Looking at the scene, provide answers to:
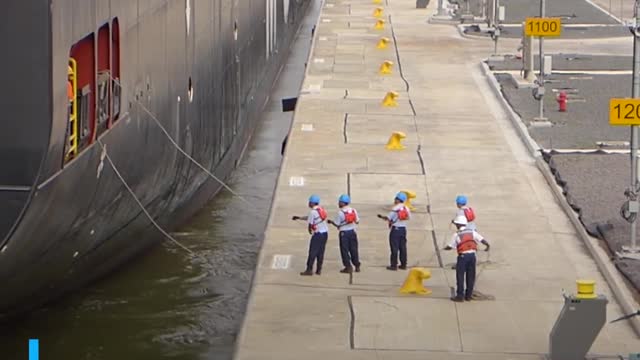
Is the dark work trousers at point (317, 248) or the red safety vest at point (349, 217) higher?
the red safety vest at point (349, 217)

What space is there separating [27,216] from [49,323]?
5728 millimetres

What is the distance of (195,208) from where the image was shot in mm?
25812

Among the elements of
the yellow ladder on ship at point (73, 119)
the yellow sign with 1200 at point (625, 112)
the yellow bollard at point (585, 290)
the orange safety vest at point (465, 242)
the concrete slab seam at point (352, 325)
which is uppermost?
the yellow ladder on ship at point (73, 119)

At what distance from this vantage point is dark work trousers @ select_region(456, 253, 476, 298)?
1894 centimetres

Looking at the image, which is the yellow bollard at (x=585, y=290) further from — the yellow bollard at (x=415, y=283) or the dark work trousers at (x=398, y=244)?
the dark work trousers at (x=398, y=244)

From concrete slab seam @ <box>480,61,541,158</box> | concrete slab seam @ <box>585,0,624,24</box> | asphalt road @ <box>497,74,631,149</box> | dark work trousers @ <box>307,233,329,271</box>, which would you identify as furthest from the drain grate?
concrete slab seam @ <box>585,0,624,24</box>

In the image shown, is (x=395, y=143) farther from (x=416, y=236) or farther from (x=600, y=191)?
(x=416, y=236)

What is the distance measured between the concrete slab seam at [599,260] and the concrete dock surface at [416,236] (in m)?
0.12

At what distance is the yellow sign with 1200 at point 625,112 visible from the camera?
21.6m

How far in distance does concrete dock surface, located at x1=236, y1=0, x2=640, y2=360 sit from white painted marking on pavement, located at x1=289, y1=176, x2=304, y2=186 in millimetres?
19

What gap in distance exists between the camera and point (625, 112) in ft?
71.0

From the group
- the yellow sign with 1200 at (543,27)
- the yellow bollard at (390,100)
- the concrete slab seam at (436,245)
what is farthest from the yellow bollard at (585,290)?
the yellow bollard at (390,100)

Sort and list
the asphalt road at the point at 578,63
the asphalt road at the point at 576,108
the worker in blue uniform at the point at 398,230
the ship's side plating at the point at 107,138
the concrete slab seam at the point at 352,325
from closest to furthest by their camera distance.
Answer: the ship's side plating at the point at 107,138 < the concrete slab seam at the point at 352,325 < the worker in blue uniform at the point at 398,230 < the asphalt road at the point at 576,108 < the asphalt road at the point at 578,63

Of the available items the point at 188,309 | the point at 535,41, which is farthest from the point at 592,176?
the point at 535,41
